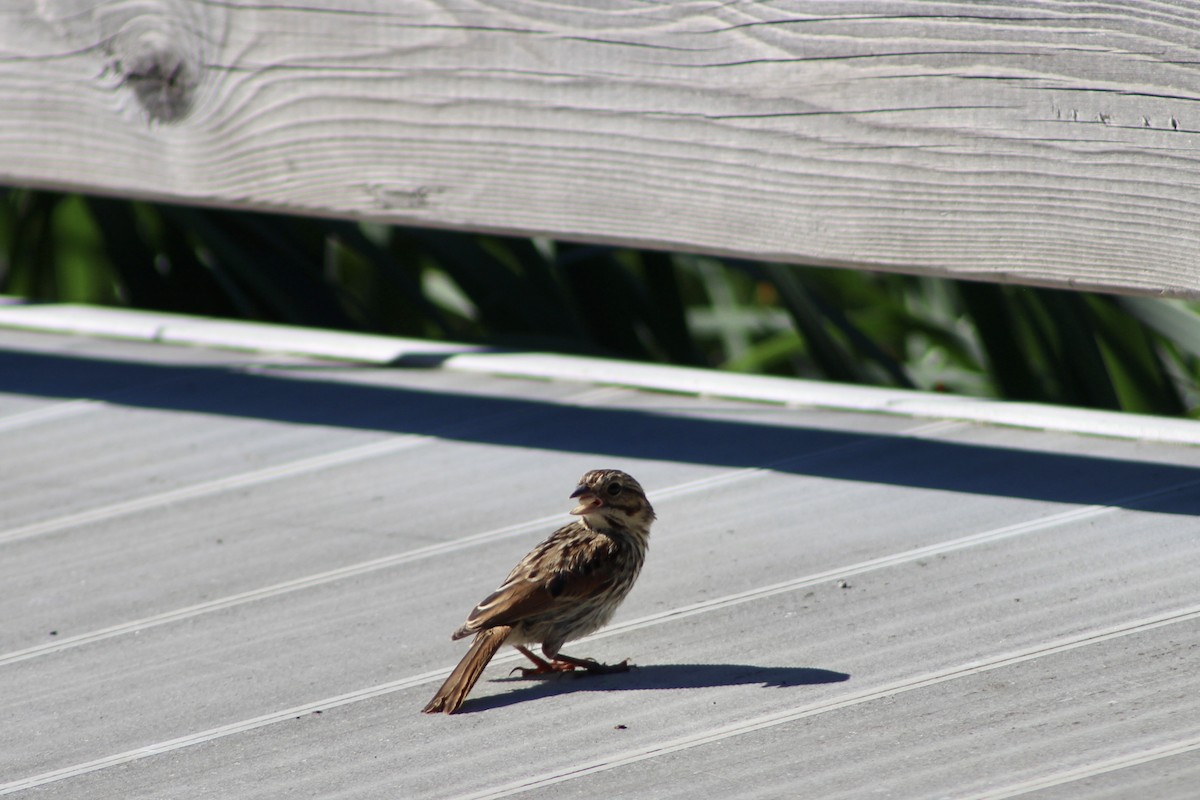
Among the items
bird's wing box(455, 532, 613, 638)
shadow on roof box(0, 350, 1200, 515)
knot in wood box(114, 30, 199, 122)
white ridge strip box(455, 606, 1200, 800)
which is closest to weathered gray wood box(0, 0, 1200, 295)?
knot in wood box(114, 30, 199, 122)

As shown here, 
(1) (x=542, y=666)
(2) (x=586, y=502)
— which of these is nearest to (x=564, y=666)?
(1) (x=542, y=666)

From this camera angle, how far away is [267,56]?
361cm

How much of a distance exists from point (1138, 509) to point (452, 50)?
1.61 m

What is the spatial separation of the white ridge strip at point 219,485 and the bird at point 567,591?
3.09 feet

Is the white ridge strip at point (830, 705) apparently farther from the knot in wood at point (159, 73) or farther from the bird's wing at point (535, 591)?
the knot in wood at point (159, 73)

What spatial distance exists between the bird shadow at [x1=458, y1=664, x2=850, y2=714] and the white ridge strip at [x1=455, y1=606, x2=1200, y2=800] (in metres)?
0.09

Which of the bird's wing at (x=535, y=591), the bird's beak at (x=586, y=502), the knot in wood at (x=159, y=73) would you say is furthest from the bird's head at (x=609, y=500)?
the knot in wood at (x=159, y=73)

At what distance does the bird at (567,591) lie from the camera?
7.86 feet

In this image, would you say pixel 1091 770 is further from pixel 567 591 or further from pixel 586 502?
pixel 586 502

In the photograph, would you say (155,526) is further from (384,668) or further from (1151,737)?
(1151,737)

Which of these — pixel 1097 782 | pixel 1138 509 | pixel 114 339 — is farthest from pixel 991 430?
pixel 114 339

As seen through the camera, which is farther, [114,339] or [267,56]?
[114,339]

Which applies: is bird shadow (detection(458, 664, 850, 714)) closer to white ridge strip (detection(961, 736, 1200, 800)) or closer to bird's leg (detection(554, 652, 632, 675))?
bird's leg (detection(554, 652, 632, 675))

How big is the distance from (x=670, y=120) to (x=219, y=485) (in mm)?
1166
